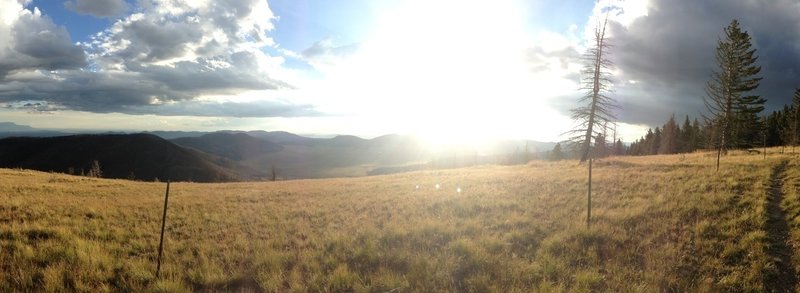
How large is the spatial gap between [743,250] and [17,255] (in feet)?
55.7

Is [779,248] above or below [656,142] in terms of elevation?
below

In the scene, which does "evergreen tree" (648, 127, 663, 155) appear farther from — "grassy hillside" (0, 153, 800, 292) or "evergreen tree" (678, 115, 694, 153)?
"grassy hillside" (0, 153, 800, 292)

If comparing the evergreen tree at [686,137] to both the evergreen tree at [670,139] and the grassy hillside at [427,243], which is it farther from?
the grassy hillside at [427,243]

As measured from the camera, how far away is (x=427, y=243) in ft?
36.0

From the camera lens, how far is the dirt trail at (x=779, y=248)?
7.88 m

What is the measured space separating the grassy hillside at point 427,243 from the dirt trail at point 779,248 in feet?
0.27

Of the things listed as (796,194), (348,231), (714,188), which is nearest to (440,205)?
(348,231)

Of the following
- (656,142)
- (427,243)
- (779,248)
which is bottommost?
(427,243)

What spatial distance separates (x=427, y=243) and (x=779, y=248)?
336 inches

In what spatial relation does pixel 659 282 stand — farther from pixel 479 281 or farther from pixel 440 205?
pixel 440 205

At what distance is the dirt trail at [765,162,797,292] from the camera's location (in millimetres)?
7883

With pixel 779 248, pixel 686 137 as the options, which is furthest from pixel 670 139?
pixel 779 248

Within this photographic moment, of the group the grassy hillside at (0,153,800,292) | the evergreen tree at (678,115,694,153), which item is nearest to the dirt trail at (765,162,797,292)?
the grassy hillside at (0,153,800,292)

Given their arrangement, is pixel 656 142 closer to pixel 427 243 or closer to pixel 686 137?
pixel 686 137
